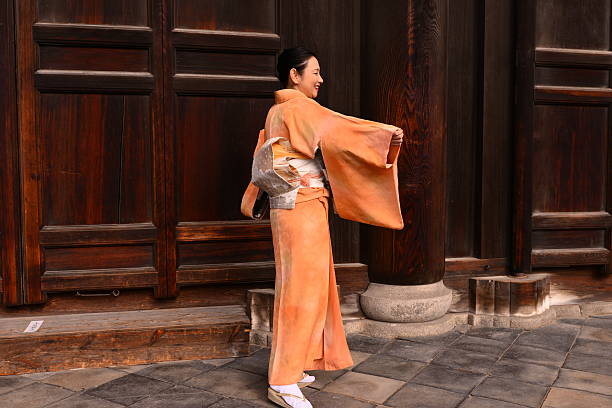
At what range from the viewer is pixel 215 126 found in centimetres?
434

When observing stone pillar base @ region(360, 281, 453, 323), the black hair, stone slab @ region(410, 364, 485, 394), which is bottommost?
stone slab @ region(410, 364, 485, 394)

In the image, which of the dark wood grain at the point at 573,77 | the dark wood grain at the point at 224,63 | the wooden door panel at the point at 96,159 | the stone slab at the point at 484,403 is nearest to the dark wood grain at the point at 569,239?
the dark wood grain at the point at 573,77

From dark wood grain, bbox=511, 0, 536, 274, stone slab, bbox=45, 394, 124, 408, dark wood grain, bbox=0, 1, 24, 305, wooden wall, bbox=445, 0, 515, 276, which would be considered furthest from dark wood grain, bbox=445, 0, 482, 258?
dark wood grain, bbox=0, 1, 24, 305

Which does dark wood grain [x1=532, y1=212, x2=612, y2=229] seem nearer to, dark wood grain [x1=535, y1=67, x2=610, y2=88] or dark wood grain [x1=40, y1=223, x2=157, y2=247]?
dark wood grain [x1=535, y1=67, x2=610, y2=88]

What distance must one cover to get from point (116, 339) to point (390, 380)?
1825mm

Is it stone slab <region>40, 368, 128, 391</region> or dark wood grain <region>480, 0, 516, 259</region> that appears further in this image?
dark wood grain <region>480, 0, 516, 259</region>

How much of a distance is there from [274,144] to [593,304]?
139 inches

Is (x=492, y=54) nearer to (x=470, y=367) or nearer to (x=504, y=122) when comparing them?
(x=504, y=122)

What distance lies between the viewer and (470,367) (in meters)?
3.63

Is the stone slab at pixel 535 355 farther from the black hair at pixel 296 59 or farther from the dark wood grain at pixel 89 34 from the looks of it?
the dark wood grain at pixel 89 34

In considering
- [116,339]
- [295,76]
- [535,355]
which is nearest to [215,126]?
[295,76]

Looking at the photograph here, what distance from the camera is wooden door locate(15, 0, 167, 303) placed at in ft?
13.2

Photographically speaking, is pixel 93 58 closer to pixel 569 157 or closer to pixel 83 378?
pixel 83 378

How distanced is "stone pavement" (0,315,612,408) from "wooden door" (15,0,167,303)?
0.86 metres
